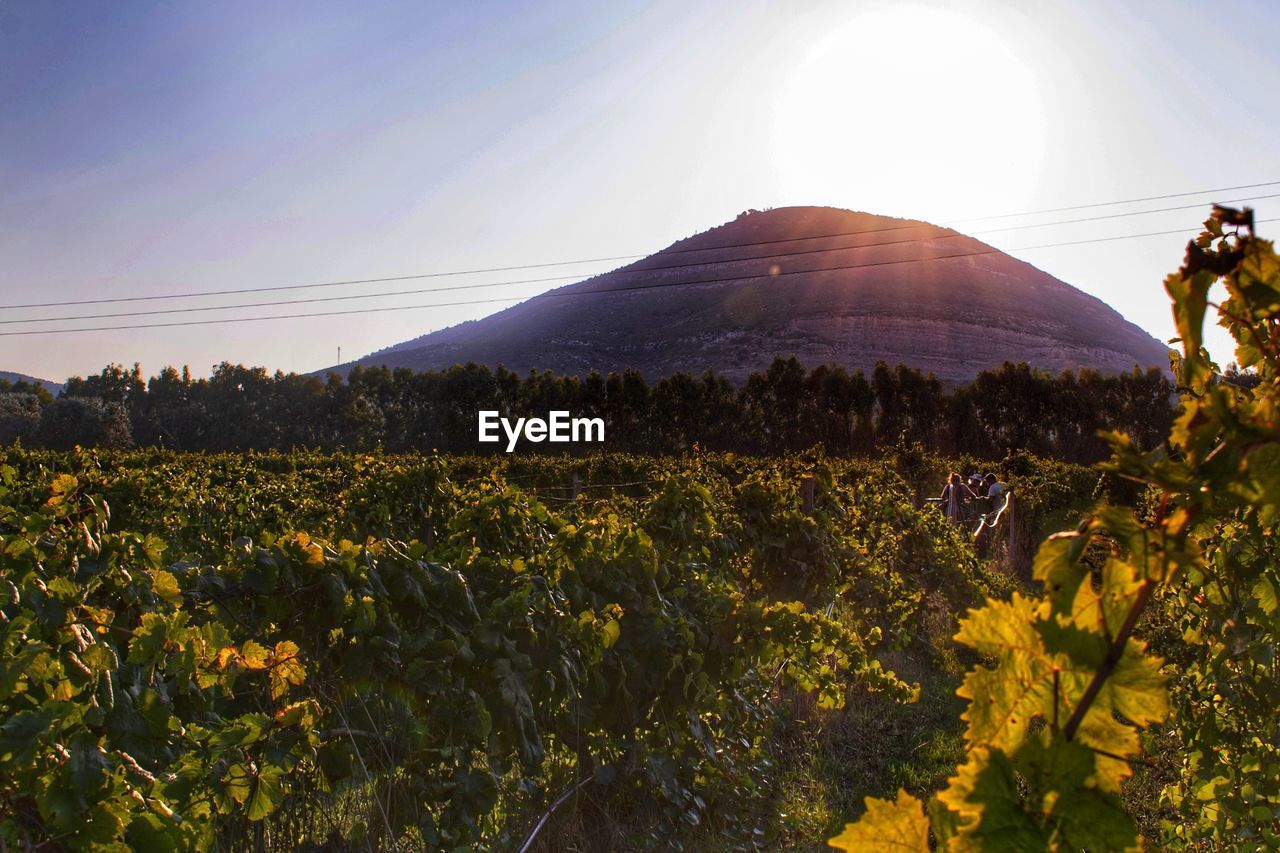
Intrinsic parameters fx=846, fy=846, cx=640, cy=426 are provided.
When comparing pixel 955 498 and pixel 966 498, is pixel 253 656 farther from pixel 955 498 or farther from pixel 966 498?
pixel 966 498

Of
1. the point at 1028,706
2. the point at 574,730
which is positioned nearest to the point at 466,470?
the point at 574,730

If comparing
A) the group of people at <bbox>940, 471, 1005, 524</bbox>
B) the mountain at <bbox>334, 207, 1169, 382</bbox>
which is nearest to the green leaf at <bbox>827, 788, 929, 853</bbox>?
the group of people at <bbox>940, 471, 1005, 524</bbox>

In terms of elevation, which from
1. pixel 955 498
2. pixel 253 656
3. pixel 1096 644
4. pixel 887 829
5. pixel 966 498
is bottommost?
pixel 966 498

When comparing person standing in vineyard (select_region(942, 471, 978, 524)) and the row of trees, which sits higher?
the row of trees

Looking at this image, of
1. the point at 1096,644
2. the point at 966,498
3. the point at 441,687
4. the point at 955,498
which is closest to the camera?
the point at 1096,644

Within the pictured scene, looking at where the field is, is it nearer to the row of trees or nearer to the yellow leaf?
the yellow leaf

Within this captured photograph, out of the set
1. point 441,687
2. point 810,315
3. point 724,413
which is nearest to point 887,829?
point 441,687
